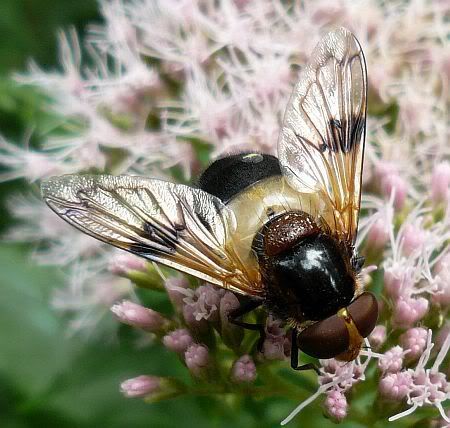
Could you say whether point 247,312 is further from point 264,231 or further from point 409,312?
point 409,312

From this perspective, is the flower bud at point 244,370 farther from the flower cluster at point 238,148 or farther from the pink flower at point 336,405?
the pink flower at point 336,405

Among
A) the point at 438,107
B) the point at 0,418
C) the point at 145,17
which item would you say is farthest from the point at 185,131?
the point at 0,418

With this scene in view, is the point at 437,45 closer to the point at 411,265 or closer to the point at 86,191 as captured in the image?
the point at 411,265

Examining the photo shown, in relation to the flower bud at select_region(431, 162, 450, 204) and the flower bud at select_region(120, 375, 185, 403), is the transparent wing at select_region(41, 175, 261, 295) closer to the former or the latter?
the flower bud at select_region(120, 375, 185, 403)

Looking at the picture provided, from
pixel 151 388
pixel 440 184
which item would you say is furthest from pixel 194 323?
pixel 440 184

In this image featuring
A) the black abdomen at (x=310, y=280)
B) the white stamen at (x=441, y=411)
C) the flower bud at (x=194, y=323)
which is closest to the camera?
the black abdomen at (x=310, y=280)

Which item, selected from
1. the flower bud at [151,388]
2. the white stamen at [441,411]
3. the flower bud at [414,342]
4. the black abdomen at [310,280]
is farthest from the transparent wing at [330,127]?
the flower bud at [151,388]
